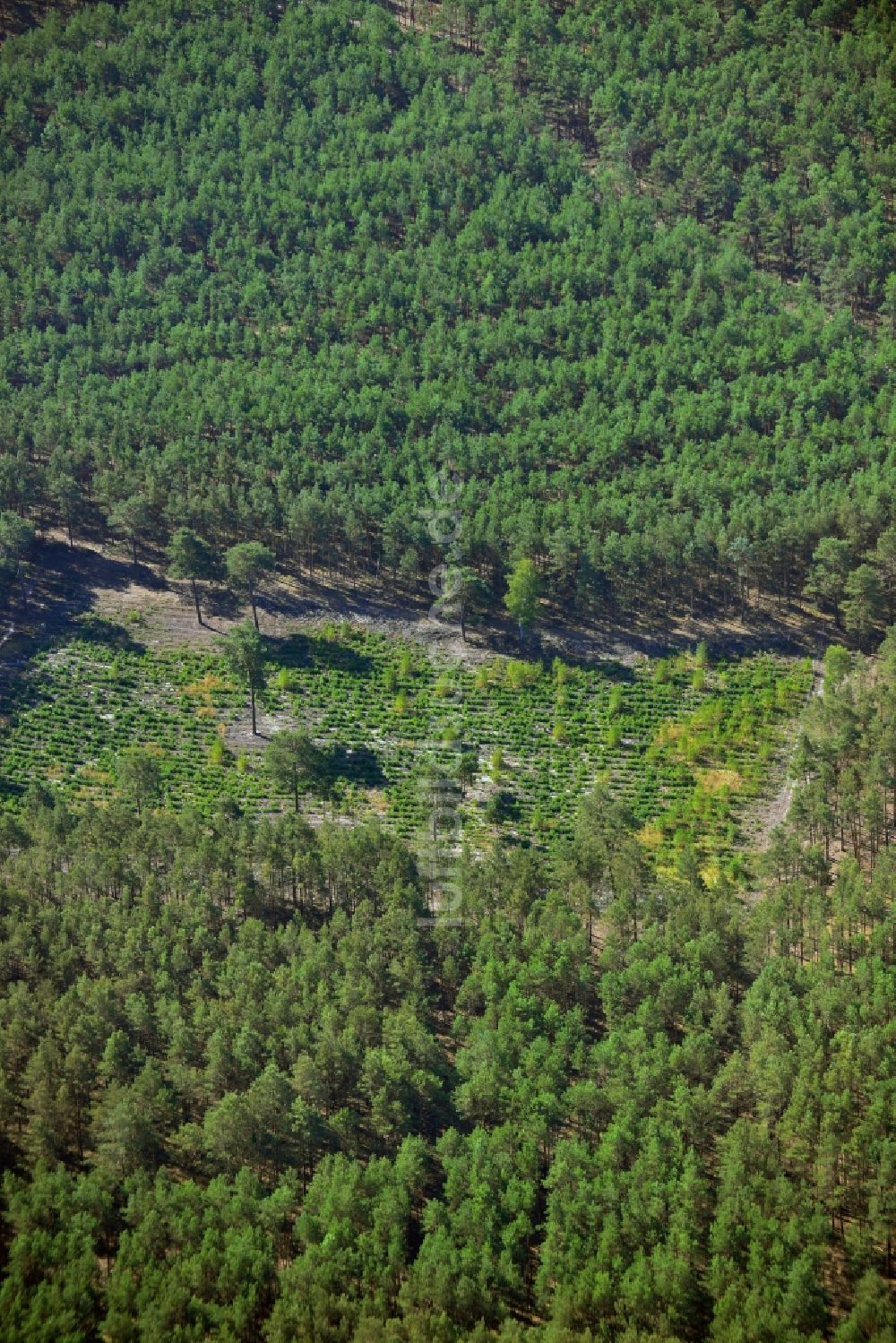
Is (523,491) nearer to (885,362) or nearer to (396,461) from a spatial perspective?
(396,461)

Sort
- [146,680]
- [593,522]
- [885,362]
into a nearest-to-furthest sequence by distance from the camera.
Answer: [146,680]
[593,522]
[885,362]

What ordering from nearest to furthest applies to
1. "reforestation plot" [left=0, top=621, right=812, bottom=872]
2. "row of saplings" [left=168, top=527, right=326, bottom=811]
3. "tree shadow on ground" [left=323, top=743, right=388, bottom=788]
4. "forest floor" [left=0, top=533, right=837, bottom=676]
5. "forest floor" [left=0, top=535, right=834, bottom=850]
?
"row of saplings" [left=168, top=527, right=326, bottom=811] → "reforestation plot" [left=0, top=621, right=812, bottom=872] → "tree shadow on ground" [left=323, top=743, right=388, bottom=788] → "forest floor" [left=0, top=535, right=834, bottom=850] → "forest floor" [left=0, top=533, right=837, bottom=676]

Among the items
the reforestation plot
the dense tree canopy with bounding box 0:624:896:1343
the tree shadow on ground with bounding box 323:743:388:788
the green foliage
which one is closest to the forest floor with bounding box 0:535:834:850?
the reforestation plot

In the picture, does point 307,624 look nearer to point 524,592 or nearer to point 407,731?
point 407,731

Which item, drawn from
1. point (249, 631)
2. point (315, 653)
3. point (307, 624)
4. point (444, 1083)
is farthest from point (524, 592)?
point (444, 1083)

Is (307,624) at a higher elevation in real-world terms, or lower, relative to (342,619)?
lower

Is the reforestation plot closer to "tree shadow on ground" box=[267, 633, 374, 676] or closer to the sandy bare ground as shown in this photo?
"tree shadow on ground" box=[267, 633, 374, 676]

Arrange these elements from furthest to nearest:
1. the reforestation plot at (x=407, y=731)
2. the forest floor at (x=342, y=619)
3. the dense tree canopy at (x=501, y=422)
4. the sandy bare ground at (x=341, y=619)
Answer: the dense tree canopy at (x=501, y=422), the sandy bare ground at (x=341, y=619), the forest floor at (x=342, y=619), the reforestation plot at (x=407, y=731)

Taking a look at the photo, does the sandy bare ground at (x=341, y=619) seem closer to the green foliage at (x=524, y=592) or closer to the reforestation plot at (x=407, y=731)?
the reforestation plot at (x=407, y=731)

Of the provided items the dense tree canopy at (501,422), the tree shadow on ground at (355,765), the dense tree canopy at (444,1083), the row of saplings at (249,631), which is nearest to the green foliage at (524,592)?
the dense tree canopy at (501,422)

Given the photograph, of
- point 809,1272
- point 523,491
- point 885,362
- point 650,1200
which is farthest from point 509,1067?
point 885,362

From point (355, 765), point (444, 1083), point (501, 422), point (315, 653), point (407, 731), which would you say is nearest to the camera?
point (444, 1083)
